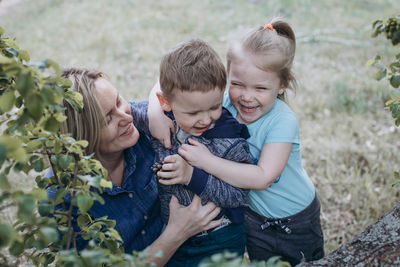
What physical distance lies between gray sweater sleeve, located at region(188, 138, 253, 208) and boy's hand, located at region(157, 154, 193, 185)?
0.05 metres

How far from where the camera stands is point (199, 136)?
201 centimetres

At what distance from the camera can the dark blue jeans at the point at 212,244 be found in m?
2.16

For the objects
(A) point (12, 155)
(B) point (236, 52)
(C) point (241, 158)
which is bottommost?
(C) point (241, 158)

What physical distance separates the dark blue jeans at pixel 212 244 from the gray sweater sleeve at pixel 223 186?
9.0 inches

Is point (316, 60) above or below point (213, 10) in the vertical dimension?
below

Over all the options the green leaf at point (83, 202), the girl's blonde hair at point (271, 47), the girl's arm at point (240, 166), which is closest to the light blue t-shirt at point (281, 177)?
the girl's arm at point (240, 166)

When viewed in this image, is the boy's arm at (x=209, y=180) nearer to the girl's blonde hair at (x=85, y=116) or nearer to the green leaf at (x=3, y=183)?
the girl's blonde hair at (x=85, y=116)

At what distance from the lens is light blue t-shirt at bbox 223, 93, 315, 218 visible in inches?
79.8

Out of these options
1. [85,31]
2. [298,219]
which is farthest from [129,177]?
[85,31]

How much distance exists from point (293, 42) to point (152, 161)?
1047 millimetres

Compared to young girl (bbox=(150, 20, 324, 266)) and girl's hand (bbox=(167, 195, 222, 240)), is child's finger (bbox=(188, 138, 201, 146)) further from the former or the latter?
girl's hand (bbox=(167, 195, 222, 240))

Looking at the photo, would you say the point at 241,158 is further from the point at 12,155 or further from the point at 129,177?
the point at 12,155

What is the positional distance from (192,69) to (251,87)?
→ 1.27 ft

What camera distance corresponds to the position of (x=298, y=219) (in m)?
2.24
